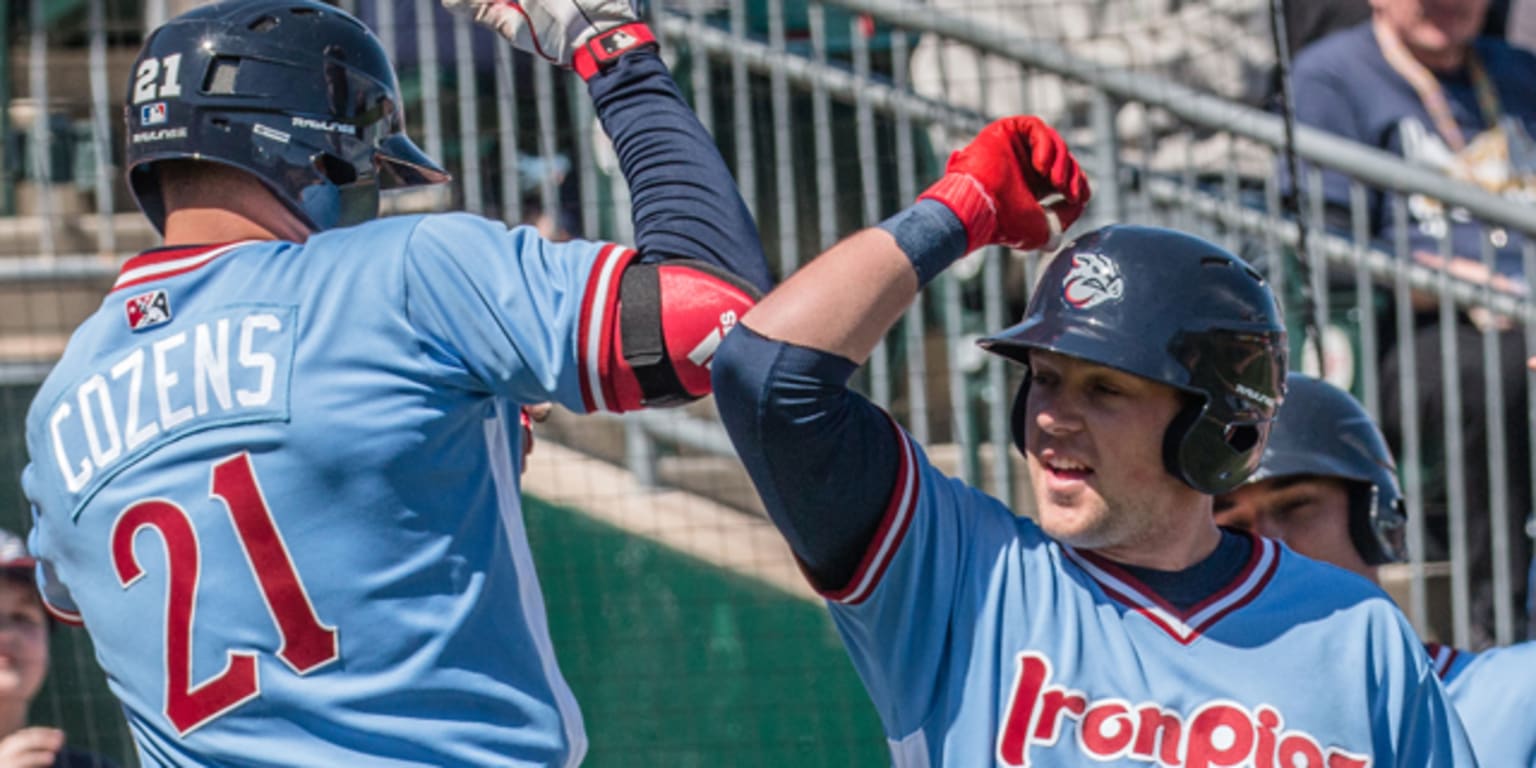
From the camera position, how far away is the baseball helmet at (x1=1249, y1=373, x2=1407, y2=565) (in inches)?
129

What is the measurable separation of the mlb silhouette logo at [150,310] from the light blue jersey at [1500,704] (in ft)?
5.99

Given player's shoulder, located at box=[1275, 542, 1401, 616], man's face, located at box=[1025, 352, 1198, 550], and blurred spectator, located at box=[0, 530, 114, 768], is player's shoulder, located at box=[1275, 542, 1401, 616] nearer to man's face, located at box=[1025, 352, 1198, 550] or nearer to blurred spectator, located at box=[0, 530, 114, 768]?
man's face, located at box=[1025, 352, 1198, 550]

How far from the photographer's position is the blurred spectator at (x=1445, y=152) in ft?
17.3

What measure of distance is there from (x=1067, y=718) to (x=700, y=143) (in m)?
0.83

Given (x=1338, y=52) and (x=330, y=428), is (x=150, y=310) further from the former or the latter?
(x=1338, y=52)

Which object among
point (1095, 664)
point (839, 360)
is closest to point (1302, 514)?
point (1095, 664)

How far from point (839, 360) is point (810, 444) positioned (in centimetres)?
10

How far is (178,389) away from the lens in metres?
2.31

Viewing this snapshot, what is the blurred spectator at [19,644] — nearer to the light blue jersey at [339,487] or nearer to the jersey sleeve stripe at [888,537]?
the light blue jersey at [339,487]

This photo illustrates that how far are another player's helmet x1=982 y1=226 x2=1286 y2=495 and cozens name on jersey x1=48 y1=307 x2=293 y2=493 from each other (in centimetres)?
87

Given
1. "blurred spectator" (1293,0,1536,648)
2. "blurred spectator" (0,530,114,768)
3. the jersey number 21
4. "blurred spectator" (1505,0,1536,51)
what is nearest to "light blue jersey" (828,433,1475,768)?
the jersey number 21

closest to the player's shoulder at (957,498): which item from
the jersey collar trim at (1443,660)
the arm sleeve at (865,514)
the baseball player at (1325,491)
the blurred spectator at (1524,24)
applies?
the arm sleeve at (865,514)

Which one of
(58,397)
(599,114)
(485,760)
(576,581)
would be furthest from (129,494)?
(576,581)

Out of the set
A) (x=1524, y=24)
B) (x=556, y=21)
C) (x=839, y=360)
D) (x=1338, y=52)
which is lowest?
(x=839, y=360)
